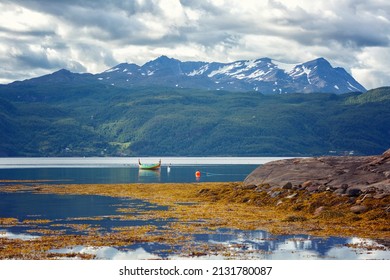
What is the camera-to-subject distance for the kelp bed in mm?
35938

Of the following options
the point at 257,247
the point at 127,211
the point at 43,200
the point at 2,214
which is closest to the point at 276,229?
the point at 257,247

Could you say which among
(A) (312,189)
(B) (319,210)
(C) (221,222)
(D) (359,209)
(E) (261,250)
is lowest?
(C) (221,222)

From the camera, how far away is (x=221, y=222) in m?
47.8

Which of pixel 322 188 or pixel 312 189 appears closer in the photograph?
pixel 322 188

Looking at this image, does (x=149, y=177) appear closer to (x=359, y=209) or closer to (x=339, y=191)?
(x=339, y=191)

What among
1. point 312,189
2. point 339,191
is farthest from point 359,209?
point 312,189

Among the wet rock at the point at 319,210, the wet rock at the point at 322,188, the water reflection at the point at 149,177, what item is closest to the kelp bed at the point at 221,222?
the wet rock at the point at 319,210

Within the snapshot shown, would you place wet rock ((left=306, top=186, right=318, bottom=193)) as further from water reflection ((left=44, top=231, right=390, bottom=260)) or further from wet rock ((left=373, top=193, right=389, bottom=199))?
water reflection ((left=44, top=231, right=390, bottom=260))

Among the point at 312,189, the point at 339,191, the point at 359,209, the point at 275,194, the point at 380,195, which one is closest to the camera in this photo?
the point at 359,209

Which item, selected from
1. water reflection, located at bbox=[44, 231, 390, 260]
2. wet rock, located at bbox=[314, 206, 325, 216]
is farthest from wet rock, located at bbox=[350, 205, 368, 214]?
water reflection, located at bbox=[44, 231, 390, 260]

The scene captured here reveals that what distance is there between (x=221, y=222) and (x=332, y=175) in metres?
21.4

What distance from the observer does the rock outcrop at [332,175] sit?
184 feet

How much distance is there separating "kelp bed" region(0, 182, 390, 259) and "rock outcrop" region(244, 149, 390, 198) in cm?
169
